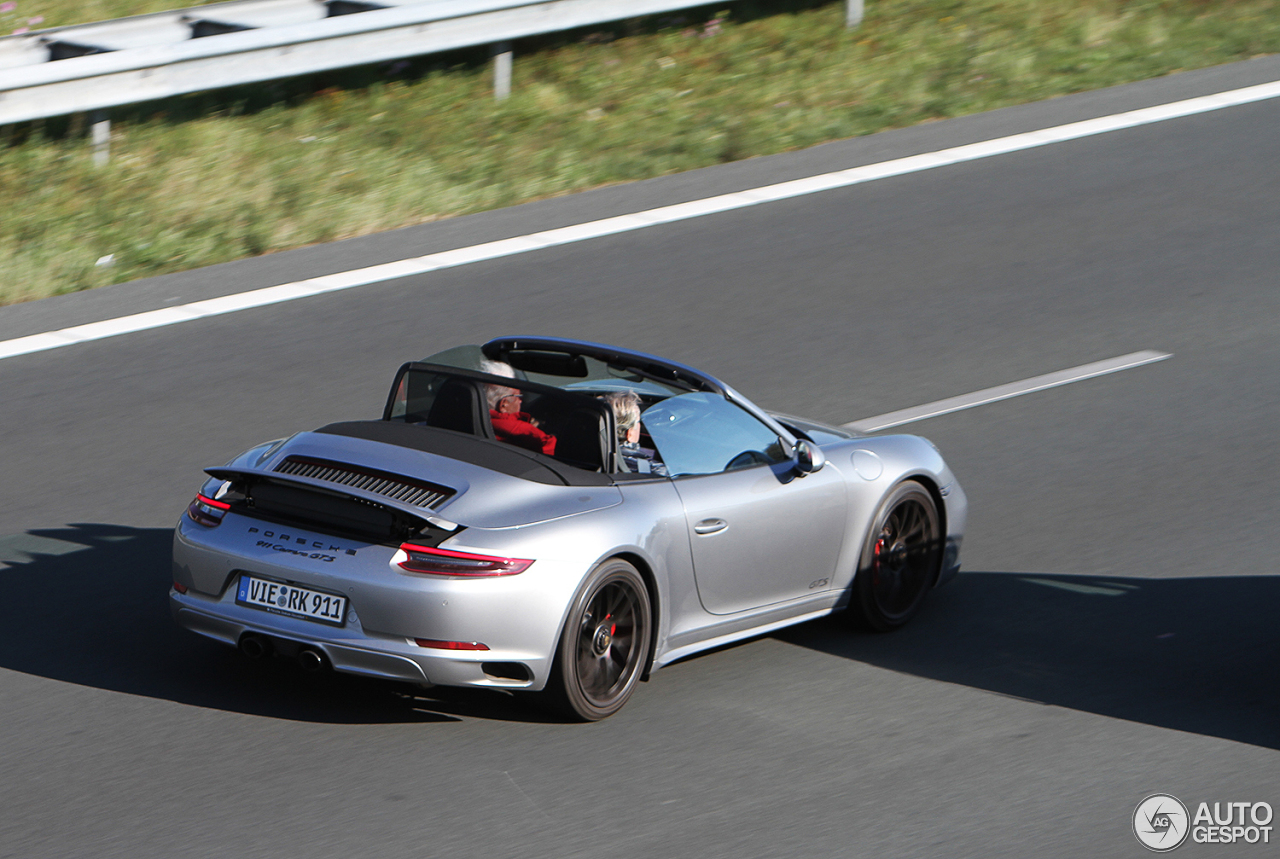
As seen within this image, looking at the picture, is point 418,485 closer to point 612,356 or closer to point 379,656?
point 379,656

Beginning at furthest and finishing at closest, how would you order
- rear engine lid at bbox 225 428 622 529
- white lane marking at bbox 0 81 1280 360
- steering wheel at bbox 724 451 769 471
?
white lane marking at bbox 0 81 1280 360 < steering wheel at bbox 724 451 769 471 < rear engine lid at bbox 225 428 622 529

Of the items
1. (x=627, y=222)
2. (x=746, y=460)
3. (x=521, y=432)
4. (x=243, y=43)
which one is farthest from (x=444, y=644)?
(x=243, y=43)

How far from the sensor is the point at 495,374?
6801mm

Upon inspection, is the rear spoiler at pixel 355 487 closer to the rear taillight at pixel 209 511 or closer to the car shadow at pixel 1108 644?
the rear taillight at pixel 209 511

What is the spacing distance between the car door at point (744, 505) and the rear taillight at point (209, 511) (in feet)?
5.39

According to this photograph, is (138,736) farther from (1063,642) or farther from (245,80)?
(245,80)

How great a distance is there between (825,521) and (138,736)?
2837 mm

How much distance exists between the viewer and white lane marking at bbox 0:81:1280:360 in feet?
35.9

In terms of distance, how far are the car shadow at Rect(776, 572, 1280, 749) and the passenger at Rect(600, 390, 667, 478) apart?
119cm

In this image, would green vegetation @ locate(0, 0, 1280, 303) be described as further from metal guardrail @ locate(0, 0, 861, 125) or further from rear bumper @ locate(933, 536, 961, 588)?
rear bumper @ locate(933, 536, 961, 588)

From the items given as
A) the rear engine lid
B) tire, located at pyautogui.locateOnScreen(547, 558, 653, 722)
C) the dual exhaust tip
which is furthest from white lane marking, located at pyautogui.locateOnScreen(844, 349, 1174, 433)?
the dual exhaust tip

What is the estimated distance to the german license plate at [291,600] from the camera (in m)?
5.88

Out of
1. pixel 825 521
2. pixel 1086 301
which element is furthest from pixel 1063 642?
pixel 1086 301

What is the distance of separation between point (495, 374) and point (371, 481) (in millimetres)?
929
